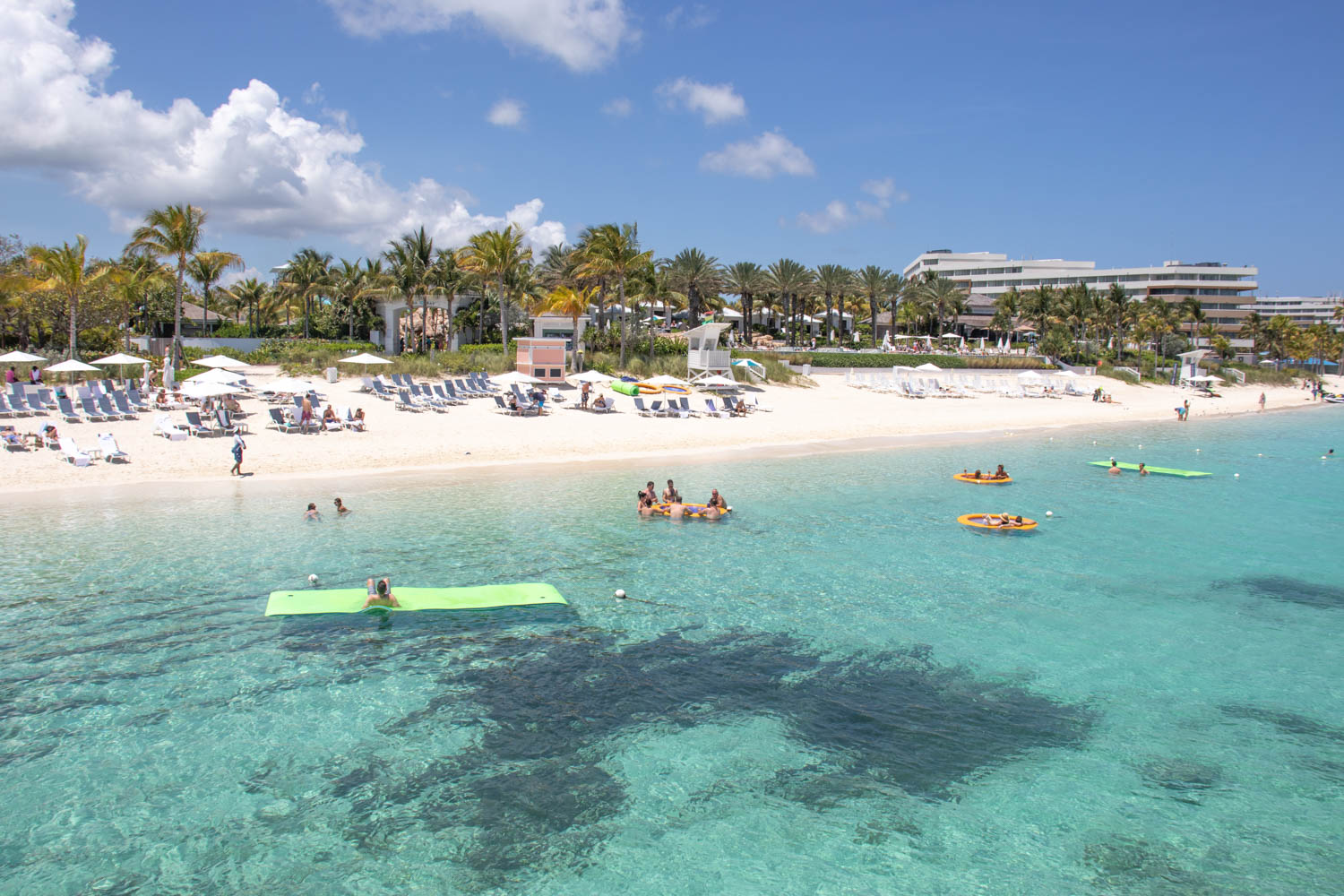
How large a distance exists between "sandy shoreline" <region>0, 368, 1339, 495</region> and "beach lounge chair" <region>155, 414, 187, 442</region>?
225mm

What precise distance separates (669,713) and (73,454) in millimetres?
19211

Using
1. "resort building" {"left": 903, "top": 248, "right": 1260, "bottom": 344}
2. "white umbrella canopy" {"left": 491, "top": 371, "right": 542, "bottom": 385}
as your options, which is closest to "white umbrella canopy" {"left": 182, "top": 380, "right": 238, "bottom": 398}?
"white umbrella canopy" {"left": 491, "top": 371, "right": 542, "bottom": 385}

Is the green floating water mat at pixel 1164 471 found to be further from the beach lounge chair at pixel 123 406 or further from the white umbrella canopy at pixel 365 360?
the beach lounge chair at pixel 123 406

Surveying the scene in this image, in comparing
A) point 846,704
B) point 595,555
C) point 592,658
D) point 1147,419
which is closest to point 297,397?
point 595,555

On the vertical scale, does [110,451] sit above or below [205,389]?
below

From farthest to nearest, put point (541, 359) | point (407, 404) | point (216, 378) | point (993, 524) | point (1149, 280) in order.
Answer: point (1149, 280)
point (541, 359)
point (407, 404)
point (216, 378)
point (993, 524)

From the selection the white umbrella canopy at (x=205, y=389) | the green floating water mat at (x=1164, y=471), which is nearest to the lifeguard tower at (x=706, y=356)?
the green floating water mat at (x=1164, y=471)

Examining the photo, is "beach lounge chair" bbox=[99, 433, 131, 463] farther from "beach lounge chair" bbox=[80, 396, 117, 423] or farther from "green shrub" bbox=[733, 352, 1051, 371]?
"green shrub" bbox=[733, 352, 1051, 371]

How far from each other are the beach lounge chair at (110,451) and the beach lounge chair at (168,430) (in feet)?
6.67

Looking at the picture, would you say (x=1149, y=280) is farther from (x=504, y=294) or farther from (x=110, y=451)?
(x=110, y=451)

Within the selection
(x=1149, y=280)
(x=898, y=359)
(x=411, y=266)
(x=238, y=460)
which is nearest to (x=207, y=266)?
(x=411, y=266)

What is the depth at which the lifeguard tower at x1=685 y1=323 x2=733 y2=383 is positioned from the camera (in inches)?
1635

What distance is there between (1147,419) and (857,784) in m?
45.4

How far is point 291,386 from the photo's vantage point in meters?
34.3
